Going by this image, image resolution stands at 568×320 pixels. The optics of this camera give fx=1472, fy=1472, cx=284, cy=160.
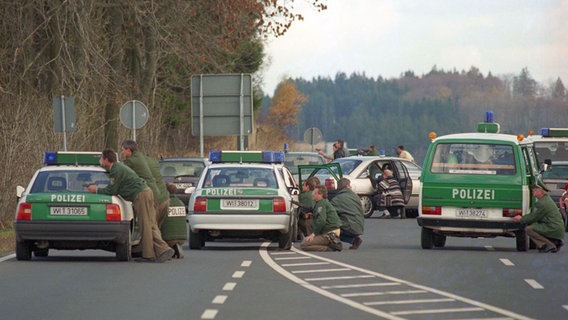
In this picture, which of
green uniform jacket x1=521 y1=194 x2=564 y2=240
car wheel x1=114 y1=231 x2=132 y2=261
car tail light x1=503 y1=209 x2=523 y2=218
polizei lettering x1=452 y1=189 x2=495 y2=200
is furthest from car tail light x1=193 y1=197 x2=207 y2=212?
green uniform jacket x1=521 y1=194 x2=564 y2=240

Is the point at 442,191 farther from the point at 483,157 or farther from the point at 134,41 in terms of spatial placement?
the point at 134,41

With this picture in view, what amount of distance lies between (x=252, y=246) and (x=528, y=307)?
37.9ft

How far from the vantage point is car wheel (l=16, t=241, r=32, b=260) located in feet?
68.4

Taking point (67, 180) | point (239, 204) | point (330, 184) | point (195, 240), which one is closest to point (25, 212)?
point (67, 180)

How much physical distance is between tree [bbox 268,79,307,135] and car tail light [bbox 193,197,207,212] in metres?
109

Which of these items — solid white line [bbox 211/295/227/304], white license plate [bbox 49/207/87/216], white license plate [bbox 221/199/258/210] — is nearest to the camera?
solid white line [bbox 211/295/227/304]

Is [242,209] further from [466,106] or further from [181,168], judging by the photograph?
[466,106]

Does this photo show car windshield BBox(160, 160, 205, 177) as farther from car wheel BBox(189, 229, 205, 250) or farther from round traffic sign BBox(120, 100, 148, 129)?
car wheel BBox(189, 229, 205, 250)

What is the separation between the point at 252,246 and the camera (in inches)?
1009

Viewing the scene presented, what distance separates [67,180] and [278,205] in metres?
4.07

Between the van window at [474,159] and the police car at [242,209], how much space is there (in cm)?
263

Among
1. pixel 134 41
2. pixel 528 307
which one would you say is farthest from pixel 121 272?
pixel 134 41

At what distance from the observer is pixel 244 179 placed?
25.0 metres

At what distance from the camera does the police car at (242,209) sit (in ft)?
78.3
